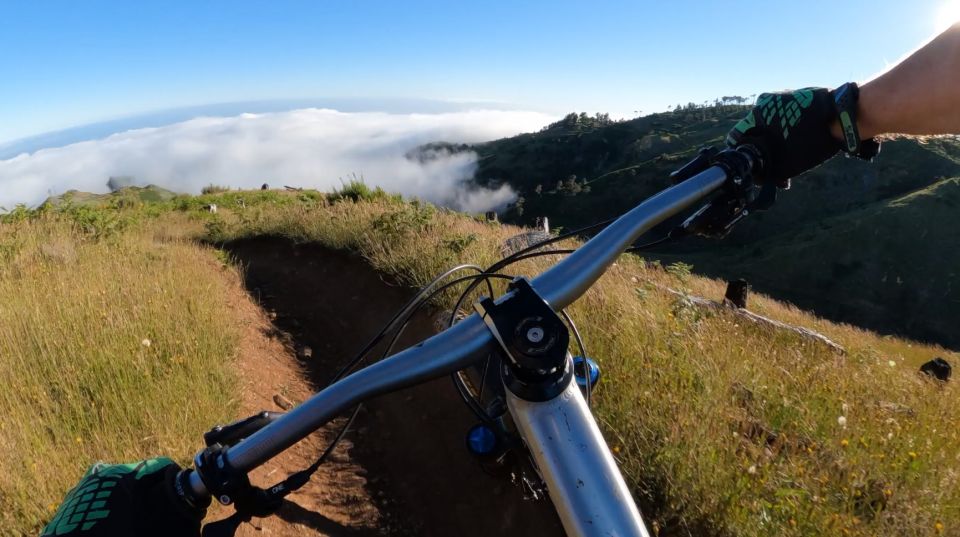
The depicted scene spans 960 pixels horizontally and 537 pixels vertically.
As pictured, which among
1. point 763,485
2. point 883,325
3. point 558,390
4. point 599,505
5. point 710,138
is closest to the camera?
point 599,505

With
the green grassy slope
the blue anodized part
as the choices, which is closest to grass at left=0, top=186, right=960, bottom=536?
the blue anodized part

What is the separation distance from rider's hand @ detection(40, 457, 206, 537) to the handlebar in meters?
0.05

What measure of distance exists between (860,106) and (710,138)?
13580 centimetres

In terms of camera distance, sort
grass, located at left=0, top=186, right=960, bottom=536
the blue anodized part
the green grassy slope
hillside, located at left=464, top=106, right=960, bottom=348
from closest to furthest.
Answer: the blue anodized part < grass, located at left=0, top=186, right=960, bottom=536 < the green grassy slope < hillside, located at left=464, top=106, right=960, bottom=348

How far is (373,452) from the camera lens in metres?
4.04

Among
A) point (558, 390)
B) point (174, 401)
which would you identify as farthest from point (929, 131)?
point (174, 401)

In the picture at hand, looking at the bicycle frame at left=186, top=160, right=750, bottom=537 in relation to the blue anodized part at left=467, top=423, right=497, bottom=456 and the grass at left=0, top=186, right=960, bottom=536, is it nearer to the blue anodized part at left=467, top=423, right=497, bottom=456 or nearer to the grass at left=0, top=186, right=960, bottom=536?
the blue anodized part at left=467, top=423, right=497, bottom=456

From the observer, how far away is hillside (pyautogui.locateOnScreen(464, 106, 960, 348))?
221ft

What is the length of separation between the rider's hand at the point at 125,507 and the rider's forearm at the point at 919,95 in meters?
1.97

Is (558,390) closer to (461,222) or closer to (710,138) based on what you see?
(461,222)

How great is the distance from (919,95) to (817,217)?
4233 inches

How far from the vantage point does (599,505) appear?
85cm

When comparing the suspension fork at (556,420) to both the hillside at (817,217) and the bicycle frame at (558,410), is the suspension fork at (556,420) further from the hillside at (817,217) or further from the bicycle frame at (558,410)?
the hillside at (817,217)

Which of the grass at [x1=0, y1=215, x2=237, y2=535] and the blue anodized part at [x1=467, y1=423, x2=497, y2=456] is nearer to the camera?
the blue anodized part at [x1=467, y1=423, x2=497, y2=456]
